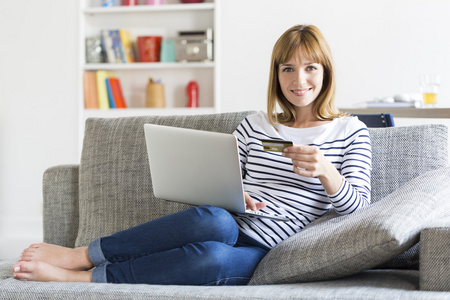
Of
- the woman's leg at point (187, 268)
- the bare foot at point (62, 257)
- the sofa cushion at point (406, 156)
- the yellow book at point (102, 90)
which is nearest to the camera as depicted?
the woman's leg at point (187, 268)

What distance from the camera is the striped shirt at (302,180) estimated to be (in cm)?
182

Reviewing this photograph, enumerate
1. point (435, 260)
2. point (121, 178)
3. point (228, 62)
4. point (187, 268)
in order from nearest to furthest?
point (435, 260) < point (187, 268) < point (121, 178) < point (228, 62)

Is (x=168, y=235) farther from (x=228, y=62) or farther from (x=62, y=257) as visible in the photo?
(x=228, y=62)

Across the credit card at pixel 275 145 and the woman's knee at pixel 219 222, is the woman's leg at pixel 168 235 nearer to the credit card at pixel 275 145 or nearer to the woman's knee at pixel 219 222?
the woman's knee at pixel 219 222

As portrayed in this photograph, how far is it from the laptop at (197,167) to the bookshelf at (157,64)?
2.61 metres

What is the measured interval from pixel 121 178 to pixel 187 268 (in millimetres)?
672

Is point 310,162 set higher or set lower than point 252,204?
higher

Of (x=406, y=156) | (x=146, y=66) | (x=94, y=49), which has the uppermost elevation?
(x=94, y=49)

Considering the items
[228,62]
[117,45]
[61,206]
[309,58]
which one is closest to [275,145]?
[309,58]

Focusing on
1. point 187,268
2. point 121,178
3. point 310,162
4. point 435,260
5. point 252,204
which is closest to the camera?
point 435,260

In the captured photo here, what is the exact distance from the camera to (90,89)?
14.9 ft

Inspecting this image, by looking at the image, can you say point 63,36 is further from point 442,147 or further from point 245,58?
point 442,147

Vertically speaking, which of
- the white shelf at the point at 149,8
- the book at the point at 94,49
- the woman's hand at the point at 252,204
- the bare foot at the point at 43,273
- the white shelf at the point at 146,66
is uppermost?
the white shelf at the point at 149,8

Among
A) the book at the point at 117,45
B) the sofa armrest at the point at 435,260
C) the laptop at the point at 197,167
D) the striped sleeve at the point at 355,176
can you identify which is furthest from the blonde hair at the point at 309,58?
the book at the point at 117,45
